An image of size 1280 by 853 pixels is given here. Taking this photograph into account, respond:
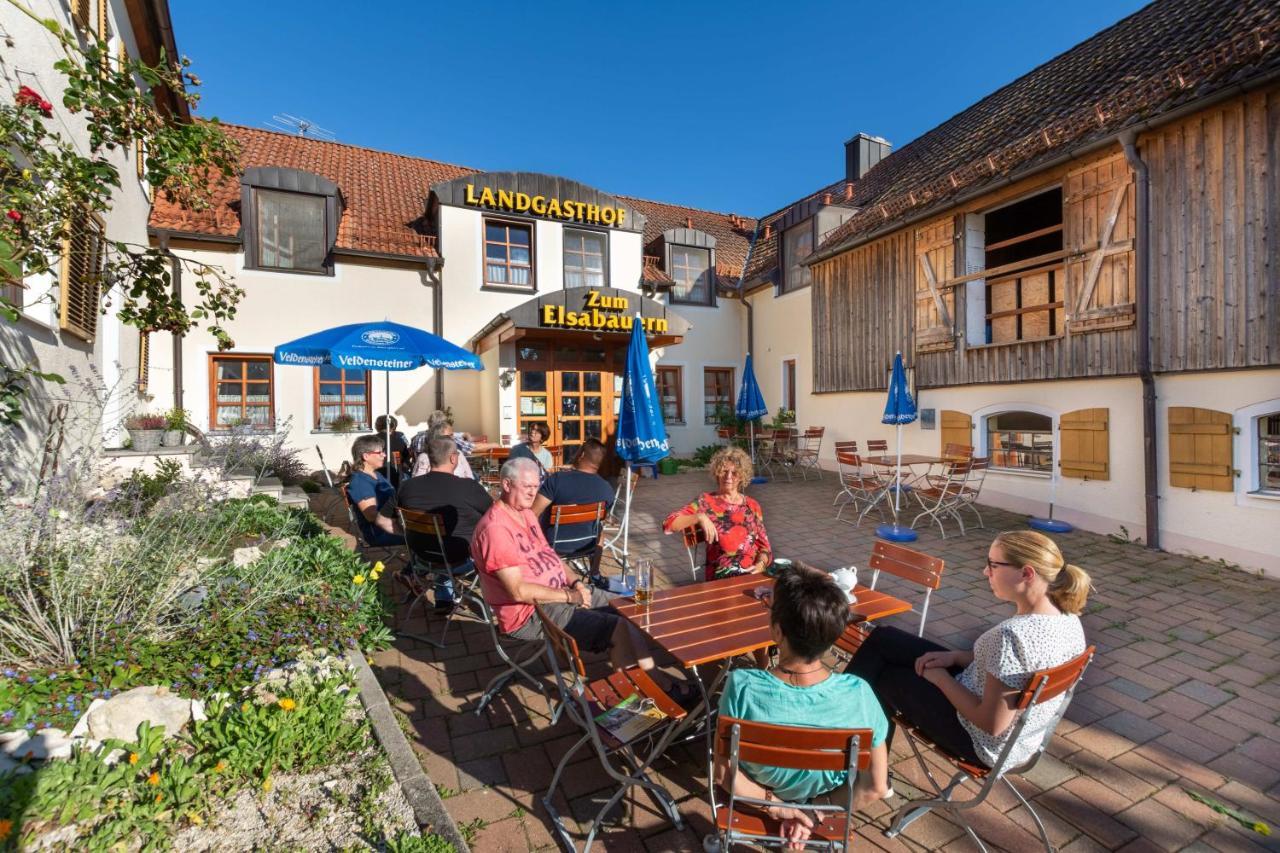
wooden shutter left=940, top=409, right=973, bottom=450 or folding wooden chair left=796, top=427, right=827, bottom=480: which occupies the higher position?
wooden shutter left=940, top=409, right=973, bottom=450

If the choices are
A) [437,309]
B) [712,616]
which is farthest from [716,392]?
[712,616]

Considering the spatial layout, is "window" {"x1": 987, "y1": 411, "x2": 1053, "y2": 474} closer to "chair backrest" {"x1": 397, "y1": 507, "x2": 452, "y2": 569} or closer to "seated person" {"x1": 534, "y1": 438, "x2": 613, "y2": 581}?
"seated person" {"x1": 534, "y1": 438, "x2": 613, "y2": 581}

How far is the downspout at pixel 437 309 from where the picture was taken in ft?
39.1

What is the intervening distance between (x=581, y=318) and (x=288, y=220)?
579 centimetres

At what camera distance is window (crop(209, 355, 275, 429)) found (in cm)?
1045

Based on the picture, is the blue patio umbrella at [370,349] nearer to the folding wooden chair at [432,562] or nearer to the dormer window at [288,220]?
the folding wooden chair at [432,562]

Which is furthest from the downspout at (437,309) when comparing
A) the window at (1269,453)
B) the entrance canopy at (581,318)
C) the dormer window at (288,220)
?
the window at (1269,453)

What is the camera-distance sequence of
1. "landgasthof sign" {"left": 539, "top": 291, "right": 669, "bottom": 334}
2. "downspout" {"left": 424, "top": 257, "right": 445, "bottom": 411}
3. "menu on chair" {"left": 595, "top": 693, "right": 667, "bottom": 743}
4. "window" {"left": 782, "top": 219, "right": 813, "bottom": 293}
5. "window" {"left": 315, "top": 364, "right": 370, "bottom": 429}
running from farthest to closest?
1. "window" {"left": 782, "top": 219, "right": 813, "bottom": 293}
2. "downspout" {"left": 424, "top": 257, "right": 445, "bottom": 411}
3. "window" {"left": 315, "top": 364, "right": 370, "bottom": 429}
4. "landgasthof sign" {"left": 539, "top": 291, "right": 669, "bottom": 334}
5. "menu on chair" {"left": 595, "top": 693, "right": 667, "bottom": 743}

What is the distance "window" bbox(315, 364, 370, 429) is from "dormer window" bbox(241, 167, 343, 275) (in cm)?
201

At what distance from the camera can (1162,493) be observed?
6625 mm

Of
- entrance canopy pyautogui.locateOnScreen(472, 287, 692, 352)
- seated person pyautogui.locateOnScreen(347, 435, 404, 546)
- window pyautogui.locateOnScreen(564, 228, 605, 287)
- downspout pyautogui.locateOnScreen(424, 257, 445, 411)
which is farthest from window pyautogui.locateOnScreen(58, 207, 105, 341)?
window pyautogui.locateOnScreen(564, 228, 605, 287)

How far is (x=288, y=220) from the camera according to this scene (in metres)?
10.8

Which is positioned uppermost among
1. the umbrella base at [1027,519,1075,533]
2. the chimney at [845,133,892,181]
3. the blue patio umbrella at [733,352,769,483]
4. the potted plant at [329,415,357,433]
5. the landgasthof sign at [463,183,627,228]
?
the chimney at [845,133,892,181]

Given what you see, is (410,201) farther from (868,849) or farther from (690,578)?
(868,849)
